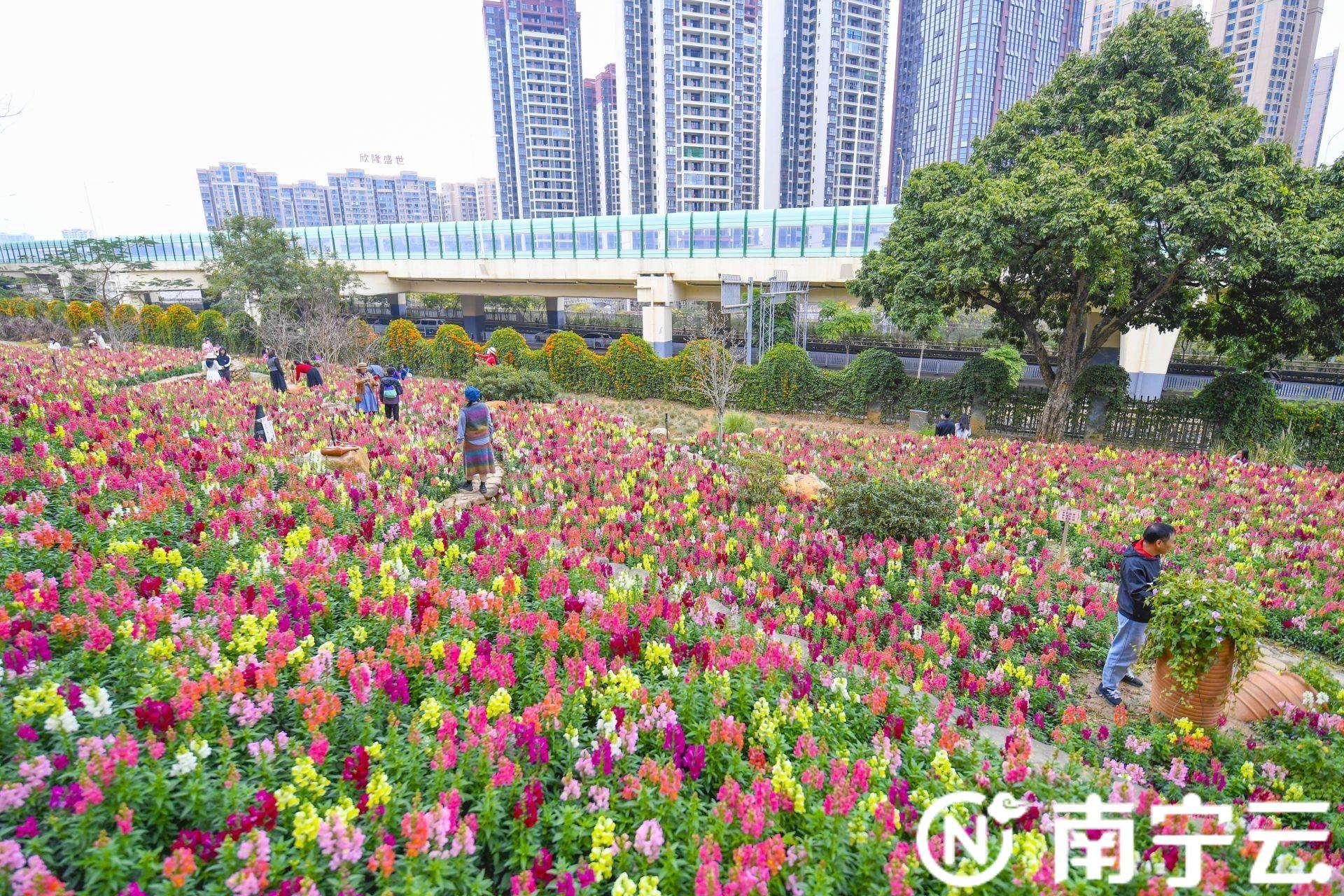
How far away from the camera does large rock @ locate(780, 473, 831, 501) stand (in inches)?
374

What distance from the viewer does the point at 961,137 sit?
9262cm

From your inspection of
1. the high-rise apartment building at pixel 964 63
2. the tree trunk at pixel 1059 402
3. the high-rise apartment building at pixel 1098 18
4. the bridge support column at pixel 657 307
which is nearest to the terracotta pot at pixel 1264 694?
the tree trunk at pixel 1059 402

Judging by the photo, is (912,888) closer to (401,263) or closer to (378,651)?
(378,651)

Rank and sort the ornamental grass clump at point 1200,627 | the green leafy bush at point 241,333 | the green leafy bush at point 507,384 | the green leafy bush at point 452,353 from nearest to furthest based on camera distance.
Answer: the ornamental grass clump at point 1200,627, the green leafy bush at point 507,384, the green leafy bush at point 452,353, the green leafy bush at point 241,333

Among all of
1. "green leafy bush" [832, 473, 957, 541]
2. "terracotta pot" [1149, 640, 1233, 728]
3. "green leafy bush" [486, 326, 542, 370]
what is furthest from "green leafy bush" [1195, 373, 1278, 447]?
"green leafy bush" [486, 326, 542, 370]

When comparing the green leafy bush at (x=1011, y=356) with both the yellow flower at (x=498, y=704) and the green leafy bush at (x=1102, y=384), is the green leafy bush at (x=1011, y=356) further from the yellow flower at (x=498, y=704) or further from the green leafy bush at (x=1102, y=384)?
the yellow flower at (x=498, y=704)

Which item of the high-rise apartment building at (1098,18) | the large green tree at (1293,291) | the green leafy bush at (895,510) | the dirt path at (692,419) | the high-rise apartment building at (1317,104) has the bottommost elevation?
the dirt path at (692,419)

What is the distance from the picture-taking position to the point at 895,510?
26.2 ft

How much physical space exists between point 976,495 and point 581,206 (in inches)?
3731

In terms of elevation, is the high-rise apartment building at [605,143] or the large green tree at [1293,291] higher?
the high-rise apartment building at [605,143]

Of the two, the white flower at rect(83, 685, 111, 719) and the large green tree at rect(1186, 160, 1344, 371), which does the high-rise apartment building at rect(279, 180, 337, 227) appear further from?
the white flower at rect(83, 685, 111, 719)


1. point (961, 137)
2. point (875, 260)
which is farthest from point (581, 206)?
point (875, 260)

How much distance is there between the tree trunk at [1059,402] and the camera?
54.4ft

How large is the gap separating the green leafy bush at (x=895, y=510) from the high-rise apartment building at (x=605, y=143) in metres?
86.6
